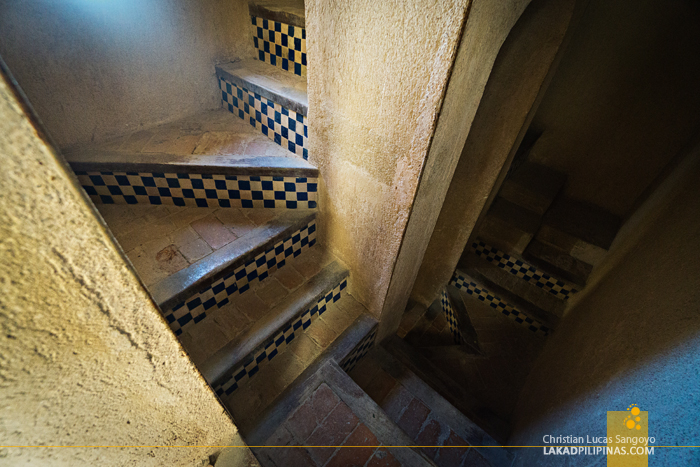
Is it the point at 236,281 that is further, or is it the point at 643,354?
the point at 236,281

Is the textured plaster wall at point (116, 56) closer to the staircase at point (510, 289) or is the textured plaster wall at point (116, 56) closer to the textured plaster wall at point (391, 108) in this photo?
the textured plaster wall at point (391, 108)

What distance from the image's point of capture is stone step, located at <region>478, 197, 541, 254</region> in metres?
3.79

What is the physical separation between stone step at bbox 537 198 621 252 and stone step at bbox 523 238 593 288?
0.07m

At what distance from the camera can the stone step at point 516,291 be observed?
368 cm

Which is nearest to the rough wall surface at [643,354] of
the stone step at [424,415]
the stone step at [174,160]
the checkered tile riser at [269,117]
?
the stone step at [424,415]

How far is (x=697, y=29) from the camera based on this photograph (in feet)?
9.48

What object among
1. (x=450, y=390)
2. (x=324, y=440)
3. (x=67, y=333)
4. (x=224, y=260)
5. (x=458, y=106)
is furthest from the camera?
(x=450, y=390)

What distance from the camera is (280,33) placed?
261 centimetres

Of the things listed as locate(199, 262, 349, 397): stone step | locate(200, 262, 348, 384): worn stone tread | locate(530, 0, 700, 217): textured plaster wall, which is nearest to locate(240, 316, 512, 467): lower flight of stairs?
locate(199, 262, 349, 397): stone step

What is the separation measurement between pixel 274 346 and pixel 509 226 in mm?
3320

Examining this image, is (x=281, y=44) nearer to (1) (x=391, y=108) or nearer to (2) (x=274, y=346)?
(1) (x=391, y=108)

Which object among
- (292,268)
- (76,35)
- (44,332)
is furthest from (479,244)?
(76,35)

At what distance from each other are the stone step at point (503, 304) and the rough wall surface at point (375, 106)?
2274 mm

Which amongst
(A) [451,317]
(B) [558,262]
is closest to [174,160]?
(A) [451,317]
